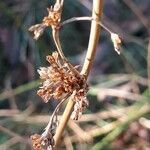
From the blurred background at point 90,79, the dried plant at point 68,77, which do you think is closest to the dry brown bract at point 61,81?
the dried plant at point 68,77

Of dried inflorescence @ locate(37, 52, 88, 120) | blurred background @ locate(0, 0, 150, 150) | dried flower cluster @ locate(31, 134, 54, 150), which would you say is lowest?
dried flower cluster @ locate(31, 134, 54, 150)

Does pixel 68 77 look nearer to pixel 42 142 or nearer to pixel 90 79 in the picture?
pixel 42 142

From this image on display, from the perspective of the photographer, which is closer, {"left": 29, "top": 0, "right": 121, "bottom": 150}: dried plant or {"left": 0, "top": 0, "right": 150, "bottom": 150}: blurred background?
{"left": 29, "top": 0, "right": 121, "bottom": 150}: dried plant

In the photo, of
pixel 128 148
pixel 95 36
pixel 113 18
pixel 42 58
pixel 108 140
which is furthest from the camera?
pixel 113 18

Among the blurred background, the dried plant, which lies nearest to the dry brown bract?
the dried plant

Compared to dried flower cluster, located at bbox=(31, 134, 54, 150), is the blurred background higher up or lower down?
higher up

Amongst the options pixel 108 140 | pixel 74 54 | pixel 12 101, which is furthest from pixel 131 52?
pixel 108 140

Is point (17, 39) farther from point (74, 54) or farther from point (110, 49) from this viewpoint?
point (110, 49)

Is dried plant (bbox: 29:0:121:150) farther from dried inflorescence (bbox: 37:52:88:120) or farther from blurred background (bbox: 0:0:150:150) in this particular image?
blurred background (bbox: 0:0:150:150)
